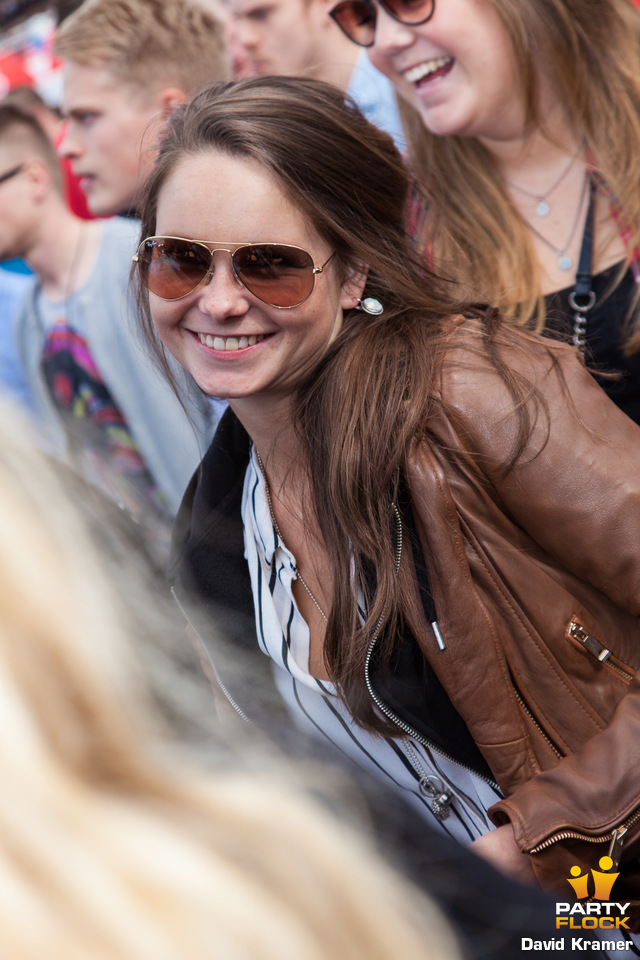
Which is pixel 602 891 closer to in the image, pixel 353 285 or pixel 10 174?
pixel 353 285

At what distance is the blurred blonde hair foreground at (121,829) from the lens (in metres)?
0.56

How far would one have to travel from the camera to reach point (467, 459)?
147cm

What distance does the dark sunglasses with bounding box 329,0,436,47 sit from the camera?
7.31ft

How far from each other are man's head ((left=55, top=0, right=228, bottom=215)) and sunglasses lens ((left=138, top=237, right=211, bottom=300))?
157 cm

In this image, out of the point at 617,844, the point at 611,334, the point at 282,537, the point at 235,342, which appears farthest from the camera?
the point at 611,334

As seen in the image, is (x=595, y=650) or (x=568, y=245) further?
(x=568, y=245)

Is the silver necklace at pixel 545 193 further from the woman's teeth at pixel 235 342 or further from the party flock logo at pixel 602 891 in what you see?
→ the party flock logo at pixel 602 891

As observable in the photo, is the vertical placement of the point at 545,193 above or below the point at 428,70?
below

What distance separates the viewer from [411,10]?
2240 mm

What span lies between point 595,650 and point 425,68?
161 centimetres

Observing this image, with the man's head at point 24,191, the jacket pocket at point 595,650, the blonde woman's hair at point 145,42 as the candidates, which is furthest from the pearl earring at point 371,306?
the man's head at point 24,191

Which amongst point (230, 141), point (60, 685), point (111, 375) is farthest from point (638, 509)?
point (111, 375)

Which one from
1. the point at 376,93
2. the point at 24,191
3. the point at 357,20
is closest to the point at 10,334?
the point at 24,191

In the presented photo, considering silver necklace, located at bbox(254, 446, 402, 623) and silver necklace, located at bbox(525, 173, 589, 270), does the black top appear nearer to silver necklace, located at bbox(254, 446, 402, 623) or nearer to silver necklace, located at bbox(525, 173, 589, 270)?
silver necklace, located at bbox(525, 173, 589, 270)
